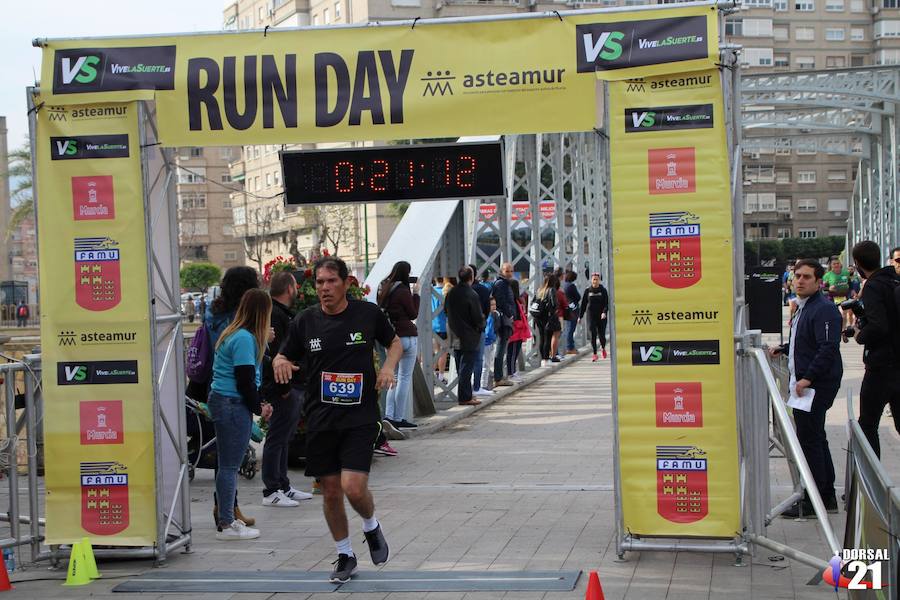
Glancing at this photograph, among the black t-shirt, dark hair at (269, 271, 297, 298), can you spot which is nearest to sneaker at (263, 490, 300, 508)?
dark hair at (269, 271, 297, 298)

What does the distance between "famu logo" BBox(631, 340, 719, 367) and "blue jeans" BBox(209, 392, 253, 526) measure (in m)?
2.84

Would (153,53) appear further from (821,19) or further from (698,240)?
(821,19)

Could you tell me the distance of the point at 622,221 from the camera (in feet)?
24.5

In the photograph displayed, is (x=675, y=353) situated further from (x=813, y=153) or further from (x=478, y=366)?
(x=813, y=153)

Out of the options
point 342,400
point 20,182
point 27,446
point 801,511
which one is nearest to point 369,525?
point 342,400

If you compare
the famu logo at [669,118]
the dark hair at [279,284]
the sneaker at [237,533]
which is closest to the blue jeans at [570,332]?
the dark hair at [279,284]

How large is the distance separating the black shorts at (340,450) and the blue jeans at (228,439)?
4.30 ft

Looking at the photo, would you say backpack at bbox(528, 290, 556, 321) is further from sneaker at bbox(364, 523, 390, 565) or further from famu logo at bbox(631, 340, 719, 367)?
sneaker at bbox(364, 523, 390, 565)

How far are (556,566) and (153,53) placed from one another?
4276 mm

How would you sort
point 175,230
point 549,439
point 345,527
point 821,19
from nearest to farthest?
1. point 345,527
2. point 175,230
3. point 549,439
4. point 821,19

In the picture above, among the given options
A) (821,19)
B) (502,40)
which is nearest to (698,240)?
(502,40)

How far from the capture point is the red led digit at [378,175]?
1126 centimetres

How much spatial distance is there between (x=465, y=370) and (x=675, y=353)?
923 cm

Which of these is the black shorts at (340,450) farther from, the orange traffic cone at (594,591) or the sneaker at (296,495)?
the sneaker at (296,495)
